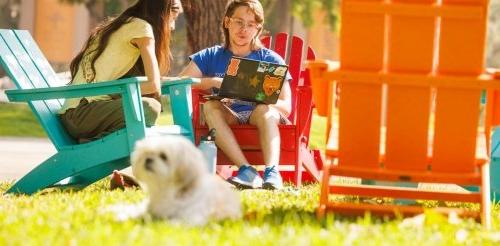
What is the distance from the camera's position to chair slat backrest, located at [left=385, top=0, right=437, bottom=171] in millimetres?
5102

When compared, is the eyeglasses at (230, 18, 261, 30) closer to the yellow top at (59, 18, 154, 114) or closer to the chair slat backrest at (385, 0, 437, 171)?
the yellow top at (59, 18, 154, 114)

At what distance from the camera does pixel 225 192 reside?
4.80 meters

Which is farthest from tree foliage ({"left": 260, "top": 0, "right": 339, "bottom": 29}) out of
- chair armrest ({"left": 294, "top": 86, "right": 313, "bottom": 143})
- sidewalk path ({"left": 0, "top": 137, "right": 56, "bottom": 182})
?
chair armrest ({"left": 294, "top": 86, "right": 313, "bottom": 143})

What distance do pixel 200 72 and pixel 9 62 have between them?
1244mm

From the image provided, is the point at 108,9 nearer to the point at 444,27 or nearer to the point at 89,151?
the point at 89,151

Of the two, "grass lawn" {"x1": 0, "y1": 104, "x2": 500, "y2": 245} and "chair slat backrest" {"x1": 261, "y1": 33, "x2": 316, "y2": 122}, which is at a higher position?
"chair slat backrest" {"x1": 261, "y1": 33, "x2": 316, "y2": 122}

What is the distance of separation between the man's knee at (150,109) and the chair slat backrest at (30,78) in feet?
1.57

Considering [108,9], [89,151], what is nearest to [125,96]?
[89,151]

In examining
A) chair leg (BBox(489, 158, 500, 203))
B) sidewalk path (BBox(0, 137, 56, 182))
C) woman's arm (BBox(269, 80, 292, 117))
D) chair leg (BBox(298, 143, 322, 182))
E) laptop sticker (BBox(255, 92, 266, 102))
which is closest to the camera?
chair leg (BBox(489, 158, 500, 203))

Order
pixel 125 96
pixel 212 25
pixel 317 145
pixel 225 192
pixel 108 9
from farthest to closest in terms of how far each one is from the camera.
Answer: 1. pixel 108 9
2. pixel 317 145
3. pixel 212 25
4. pixel 125 96
5. pixel 225 192

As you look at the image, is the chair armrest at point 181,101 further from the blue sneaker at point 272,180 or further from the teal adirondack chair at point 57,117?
the blue sneaker at point 272,180

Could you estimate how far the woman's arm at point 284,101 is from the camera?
6.99m

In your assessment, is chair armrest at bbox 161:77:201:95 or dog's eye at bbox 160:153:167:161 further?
chair armrest at bbox 161:77:201:95

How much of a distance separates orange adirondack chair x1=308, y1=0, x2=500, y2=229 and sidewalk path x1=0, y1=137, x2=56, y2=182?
3.44 meters
